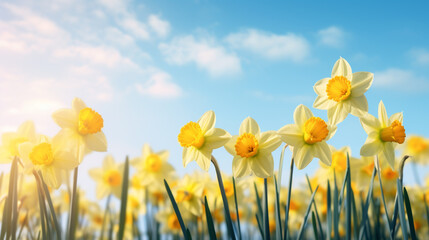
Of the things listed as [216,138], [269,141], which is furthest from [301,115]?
[216,138]

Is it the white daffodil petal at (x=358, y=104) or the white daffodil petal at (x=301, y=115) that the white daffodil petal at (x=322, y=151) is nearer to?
the white daffodil petal at (x=301, y=115)

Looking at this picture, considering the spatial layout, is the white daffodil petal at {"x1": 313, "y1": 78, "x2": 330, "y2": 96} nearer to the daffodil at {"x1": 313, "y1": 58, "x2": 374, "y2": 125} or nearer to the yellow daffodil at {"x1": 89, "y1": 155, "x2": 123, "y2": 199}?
the daffodil at {"x1": 313, "y1": 58, "x2": 374, "y2": 125}

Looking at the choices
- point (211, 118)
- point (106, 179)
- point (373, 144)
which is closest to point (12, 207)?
point (211, 118)

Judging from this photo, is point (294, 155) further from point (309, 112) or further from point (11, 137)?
point (11, 137)

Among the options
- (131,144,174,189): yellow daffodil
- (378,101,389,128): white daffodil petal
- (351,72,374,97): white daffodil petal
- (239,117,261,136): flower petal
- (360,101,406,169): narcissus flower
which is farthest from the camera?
(131,144,174,189): yellow daffodil

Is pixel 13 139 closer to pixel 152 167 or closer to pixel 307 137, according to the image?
pixel 152 167

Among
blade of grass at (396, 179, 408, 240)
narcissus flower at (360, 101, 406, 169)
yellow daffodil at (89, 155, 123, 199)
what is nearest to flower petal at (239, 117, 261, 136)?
narcissus flower at (360, 101, 406, 169)

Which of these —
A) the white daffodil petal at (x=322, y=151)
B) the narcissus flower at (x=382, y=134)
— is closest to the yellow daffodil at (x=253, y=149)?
the white daffodil petal at (x=322, y=151)
